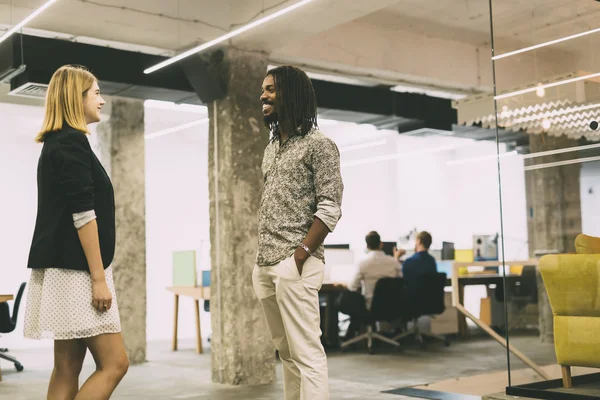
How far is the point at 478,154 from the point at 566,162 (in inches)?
374

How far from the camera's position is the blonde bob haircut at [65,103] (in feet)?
7.75

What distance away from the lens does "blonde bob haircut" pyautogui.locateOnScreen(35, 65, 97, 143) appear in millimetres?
2361

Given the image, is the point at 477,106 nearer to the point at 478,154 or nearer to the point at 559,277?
the point at 559,277

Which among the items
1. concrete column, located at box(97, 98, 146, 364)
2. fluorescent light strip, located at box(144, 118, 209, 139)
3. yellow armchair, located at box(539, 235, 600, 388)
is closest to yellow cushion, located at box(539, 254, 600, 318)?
yellow armchair, located at box(539, 235, 600, 388)

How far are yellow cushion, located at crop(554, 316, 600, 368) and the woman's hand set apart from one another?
8.54ft

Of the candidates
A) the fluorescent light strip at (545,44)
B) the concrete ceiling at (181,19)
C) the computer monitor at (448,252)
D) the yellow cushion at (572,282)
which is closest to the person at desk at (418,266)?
the computer monitor at (448,252)

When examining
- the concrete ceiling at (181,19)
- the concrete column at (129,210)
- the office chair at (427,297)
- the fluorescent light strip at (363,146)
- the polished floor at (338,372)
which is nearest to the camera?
the polished floor at (338,372)

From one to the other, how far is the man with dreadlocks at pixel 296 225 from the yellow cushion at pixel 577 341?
1926 millimetres

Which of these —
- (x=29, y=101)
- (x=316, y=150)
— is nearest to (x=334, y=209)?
(x=316, y=150)

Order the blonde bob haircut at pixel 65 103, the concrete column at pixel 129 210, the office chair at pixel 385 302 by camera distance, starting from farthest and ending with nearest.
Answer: the office chair at pixel 385 302 → the concrete column at pixel 129 210 → the blonde bob haircut at pixel 65 103

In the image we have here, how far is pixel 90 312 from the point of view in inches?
88.0

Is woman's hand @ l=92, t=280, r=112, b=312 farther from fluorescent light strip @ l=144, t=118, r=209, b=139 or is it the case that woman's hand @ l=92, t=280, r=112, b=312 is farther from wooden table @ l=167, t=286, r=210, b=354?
fluorescent light strip @ l=144, t=118, r=209, b=139

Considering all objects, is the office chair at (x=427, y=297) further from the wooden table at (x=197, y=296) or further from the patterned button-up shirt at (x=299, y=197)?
the patterned button-up shirt at (x=299, y=197)

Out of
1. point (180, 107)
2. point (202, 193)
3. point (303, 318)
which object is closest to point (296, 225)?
point (303, 318)
